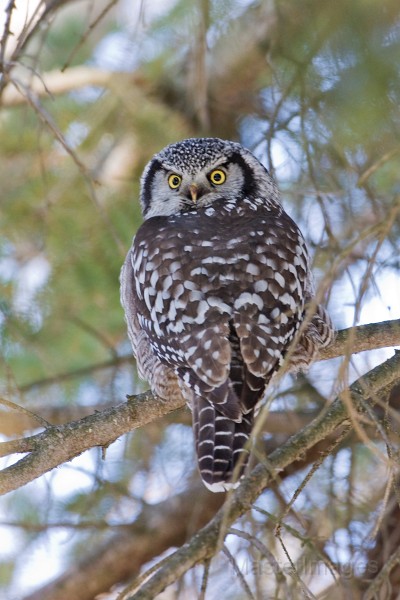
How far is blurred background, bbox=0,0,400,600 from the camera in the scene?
3.42 m

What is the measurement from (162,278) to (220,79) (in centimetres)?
243

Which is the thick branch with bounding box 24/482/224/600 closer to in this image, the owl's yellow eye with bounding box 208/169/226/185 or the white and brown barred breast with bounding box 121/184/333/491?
the white and brown barred breast with bounding box 121/184/333/491

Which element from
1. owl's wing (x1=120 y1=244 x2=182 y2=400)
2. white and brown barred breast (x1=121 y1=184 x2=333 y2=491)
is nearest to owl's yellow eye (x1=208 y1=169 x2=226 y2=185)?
white and brown barred breast (x1=121 y1=184 x2=333 y2=491)

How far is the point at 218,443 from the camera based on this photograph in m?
2.99

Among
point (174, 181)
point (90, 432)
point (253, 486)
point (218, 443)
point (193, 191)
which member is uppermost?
point (174, 181)

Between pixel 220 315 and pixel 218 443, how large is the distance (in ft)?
1.66

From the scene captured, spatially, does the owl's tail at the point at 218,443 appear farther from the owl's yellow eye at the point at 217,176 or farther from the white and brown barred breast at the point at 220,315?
the owl's yellow eye at the point at 217,176

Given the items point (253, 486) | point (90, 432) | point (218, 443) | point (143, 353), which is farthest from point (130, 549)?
point (253, 486)

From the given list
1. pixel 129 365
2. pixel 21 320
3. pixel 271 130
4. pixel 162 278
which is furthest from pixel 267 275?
pixel 21 320

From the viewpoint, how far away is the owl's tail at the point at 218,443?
115 inches

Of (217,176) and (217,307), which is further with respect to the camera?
(217,176)

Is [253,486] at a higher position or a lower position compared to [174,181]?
lower

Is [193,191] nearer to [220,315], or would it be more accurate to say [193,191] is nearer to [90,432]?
[220,315]

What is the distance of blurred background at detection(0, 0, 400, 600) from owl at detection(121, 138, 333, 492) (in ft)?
0.78
